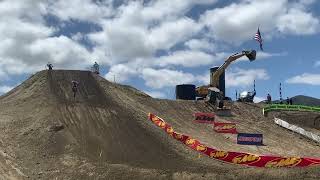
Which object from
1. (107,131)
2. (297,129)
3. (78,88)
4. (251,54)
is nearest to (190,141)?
(107,131)

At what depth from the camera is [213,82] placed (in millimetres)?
60344

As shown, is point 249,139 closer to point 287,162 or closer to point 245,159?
point 245,159

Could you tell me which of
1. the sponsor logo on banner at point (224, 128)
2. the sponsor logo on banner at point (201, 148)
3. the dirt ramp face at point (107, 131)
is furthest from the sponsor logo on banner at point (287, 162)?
the sponsor logo on banner at point (224, 128)

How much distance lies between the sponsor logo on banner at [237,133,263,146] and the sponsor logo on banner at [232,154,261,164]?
8199 millimetres

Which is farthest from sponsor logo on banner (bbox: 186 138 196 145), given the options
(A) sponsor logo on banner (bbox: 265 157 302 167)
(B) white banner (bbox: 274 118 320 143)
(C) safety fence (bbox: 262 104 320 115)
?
(C) safety fence (bbox: 262 104 320 115)

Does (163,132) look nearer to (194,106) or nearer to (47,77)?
(194,106)

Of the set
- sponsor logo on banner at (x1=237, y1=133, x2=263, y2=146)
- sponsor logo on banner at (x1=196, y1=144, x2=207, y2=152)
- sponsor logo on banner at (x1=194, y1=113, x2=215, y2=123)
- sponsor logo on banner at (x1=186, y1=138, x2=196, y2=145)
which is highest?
sponsor logo on banner at (x1=194, y1=113, x2=215, y2=123)

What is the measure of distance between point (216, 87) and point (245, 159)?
92.2 ft

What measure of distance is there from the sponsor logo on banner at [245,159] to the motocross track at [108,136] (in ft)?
2.05

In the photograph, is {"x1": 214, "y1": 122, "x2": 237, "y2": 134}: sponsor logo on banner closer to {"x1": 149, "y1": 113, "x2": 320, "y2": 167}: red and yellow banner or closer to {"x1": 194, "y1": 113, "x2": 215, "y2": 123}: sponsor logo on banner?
{"x1": 194, "y1": 113, "x2": 215, "y2": 123}: sponsor logo on banner

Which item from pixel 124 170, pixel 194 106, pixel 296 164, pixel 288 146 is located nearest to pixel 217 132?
pixel 288 146

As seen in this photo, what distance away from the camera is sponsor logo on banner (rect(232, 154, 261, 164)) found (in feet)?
104

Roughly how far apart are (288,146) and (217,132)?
6151 mm

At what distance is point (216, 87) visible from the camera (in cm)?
6031
